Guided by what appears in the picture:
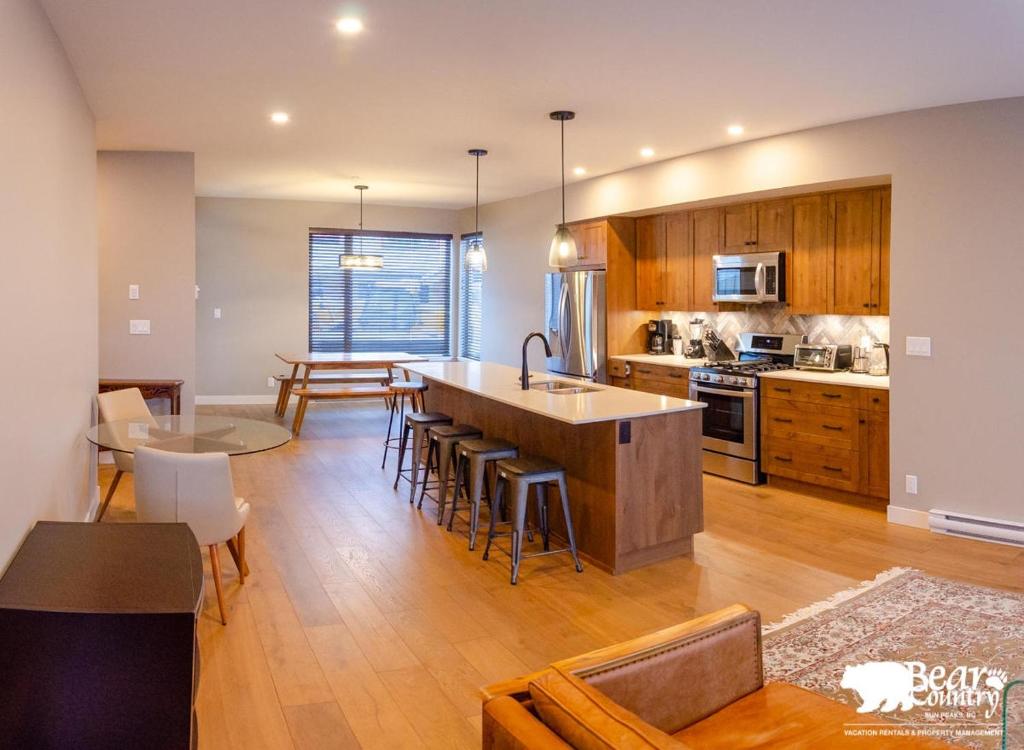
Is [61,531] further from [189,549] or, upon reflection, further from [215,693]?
[215,693]

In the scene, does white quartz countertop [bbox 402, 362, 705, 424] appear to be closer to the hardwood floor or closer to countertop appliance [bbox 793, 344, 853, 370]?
the hardwood floor

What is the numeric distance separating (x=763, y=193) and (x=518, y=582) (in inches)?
141

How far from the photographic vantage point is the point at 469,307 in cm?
1052

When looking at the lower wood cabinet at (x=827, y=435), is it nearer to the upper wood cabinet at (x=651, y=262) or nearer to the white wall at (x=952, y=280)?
the white wall at (x=952, y=280)

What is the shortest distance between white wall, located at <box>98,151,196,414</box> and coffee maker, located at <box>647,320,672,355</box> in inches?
166

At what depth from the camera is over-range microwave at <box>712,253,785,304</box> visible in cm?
596

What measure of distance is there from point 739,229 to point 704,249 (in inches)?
16.6

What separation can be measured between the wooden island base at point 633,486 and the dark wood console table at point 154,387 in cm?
350

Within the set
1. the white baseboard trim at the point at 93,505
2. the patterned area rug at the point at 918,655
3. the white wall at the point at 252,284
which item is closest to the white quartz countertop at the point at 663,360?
the patterned area rug at the point at 918,655

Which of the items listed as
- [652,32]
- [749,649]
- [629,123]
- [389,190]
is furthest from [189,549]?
[389,190]

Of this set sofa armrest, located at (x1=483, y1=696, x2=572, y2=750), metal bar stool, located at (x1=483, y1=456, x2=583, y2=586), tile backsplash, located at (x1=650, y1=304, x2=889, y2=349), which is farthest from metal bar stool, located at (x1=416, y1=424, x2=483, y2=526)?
sofa armrest, located at (x1=483, y1=696, x2=572, y2=750)

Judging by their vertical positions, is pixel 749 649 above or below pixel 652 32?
below

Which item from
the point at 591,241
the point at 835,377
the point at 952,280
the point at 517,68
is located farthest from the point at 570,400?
the point at 591,241

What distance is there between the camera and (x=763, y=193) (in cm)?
579
